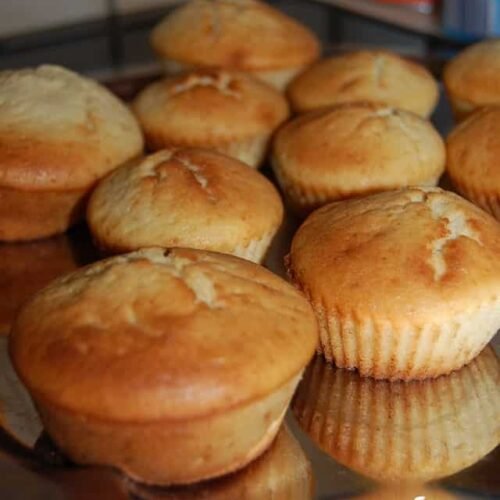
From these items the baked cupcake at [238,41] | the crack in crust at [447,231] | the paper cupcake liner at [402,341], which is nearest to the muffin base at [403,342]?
the paper cupcake liner at [402,341]

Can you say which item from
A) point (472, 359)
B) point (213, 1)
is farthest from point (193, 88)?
point (472, 359)

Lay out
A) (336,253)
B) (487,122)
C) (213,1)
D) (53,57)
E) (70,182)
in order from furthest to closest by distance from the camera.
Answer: (53,57) < (213,1) < (487,122) < (70,182) < (336,253)

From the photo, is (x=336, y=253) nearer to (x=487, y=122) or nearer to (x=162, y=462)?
(x=162, y=462)

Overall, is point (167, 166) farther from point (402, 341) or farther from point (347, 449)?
point (347, 449)

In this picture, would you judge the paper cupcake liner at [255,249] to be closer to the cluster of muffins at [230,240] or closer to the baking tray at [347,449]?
the cluster of muffins at [230,240]

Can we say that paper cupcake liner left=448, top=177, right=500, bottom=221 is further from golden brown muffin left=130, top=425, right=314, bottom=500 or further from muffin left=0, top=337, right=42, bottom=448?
muffin left=0, top=337, right=42, bottom=448

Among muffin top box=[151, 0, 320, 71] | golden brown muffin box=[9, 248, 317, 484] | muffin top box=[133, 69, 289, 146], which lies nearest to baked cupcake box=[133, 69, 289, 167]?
muffin top box=[133, 69, 289, 146]
